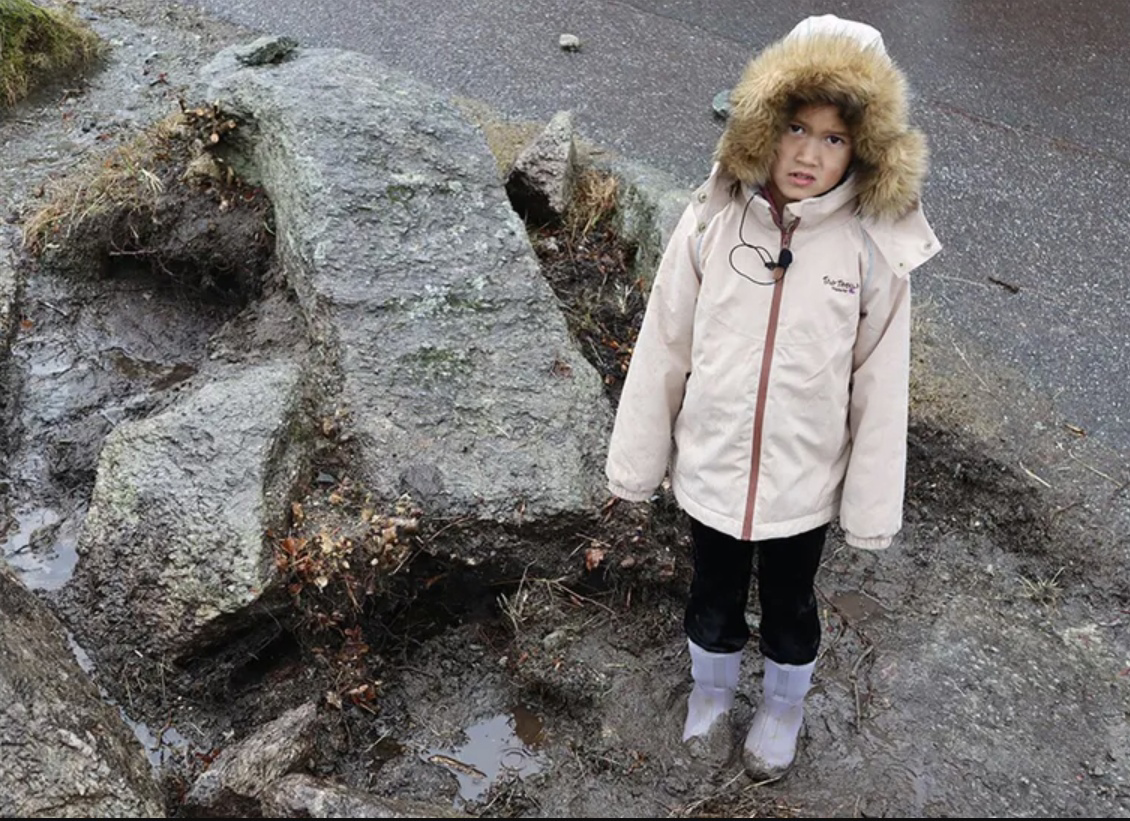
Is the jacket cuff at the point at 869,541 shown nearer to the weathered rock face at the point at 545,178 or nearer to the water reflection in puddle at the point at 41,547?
the water reflection in puddle at the point at 41,547

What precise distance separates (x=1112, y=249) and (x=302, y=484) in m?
3.53

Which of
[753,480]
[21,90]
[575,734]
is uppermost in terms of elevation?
[753,480]

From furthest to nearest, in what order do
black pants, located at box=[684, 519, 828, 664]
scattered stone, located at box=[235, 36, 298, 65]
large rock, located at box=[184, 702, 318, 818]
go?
scattered stone, located at box=[235, 36, 298, 65]
large rock, located at box=[184, 702, 318, 818]
black pants, located at box=[684, 519, 828, 664]

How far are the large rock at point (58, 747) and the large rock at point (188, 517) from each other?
302mm

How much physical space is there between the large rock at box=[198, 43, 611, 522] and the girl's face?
1.31 m

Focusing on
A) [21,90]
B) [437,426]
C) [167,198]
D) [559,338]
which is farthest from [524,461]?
[21,90]

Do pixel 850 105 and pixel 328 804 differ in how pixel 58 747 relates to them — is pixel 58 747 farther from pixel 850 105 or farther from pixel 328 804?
pixel 850 105

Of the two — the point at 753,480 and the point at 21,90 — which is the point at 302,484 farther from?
the point at 21,90

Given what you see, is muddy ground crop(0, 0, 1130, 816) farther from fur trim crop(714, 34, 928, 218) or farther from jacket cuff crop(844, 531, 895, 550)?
fur trim crop(714, 34, 928, 218)

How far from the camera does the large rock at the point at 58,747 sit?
2.53m

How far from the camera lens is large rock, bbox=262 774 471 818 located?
2.57 metres

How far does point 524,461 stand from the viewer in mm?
3398

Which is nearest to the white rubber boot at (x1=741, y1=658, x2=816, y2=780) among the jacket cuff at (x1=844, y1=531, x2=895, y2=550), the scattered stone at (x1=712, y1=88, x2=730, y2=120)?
the jacket cuff at (x1=844, y1=531, x2=895, y2=550)

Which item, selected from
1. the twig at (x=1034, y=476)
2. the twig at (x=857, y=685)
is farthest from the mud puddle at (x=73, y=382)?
the twig at (x=1034, y=476)
